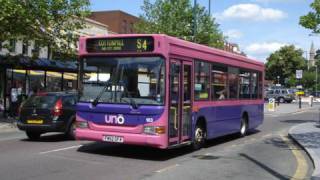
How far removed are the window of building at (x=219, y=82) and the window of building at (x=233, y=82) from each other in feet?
1.22

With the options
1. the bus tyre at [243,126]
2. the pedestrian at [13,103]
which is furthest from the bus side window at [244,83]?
the pedestrian at [13,103]

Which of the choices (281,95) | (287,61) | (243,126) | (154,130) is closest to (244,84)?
(243,126)

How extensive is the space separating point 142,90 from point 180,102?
114 cm

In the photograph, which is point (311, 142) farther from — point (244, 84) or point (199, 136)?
point (199, 136)

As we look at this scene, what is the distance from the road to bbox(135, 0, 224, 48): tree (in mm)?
31034

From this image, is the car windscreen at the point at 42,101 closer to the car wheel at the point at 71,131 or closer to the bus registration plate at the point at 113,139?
the car wheel at the point at 71,131

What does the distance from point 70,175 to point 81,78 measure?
3.56 m

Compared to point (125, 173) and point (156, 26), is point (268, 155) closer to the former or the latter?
point (125, 173)

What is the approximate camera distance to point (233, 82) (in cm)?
1756

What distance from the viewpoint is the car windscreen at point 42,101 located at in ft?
56.1

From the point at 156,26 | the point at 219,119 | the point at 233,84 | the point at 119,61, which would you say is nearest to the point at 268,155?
the point at 219,119

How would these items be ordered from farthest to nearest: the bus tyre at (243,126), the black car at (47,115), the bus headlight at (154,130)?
1. the bus tyre at (243,126)
2. the black car at (47,115)
3. the bus headlight at (154,130)

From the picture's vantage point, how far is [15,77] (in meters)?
32.4

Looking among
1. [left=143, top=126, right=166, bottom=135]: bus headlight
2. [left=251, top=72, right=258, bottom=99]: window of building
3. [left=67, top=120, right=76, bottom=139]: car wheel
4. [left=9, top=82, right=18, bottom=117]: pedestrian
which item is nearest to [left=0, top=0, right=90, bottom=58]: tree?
[left=9, top=82, right=18, bottom=117]: pedestrian
